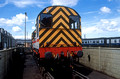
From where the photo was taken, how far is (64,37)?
21.4 ft

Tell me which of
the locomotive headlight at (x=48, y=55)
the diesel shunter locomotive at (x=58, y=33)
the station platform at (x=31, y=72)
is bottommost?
the station platform at (x=31, y=72)

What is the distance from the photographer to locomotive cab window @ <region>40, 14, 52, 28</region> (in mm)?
6203

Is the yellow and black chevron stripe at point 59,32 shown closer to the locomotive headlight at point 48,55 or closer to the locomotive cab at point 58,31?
the locomotive cab at point 58,31

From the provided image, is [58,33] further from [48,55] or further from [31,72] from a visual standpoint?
[31,72]

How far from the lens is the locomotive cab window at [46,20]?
6203mm

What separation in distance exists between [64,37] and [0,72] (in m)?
3.56

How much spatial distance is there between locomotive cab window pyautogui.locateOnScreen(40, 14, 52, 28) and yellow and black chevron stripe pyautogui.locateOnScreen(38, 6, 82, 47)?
167mm

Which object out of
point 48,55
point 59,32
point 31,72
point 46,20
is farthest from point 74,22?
point 31,72

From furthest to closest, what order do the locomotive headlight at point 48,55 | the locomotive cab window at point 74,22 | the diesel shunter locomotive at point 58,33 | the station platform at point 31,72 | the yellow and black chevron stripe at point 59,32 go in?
the station platform at point 31,72 < the locomotive cab window at point 74,22 < the yellow and black chevron stripe at point 59,32 < the diesel shunter locomotive at point 58,33 < the locomotive headlight at point 48,55

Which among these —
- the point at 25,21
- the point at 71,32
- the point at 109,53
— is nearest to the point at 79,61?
the point at 109,53

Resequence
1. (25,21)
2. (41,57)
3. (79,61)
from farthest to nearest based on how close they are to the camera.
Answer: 1. (25,21)
2. (79,61)
3. (41,57)

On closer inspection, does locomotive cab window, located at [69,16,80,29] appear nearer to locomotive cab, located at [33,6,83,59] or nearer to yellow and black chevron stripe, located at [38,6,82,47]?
locomotive cab, located at [33,6,83,59]

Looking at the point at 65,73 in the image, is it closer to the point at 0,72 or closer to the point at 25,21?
the point at 0,72

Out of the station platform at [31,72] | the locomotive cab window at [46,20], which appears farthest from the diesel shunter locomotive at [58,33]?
the station platform at [31,72]
